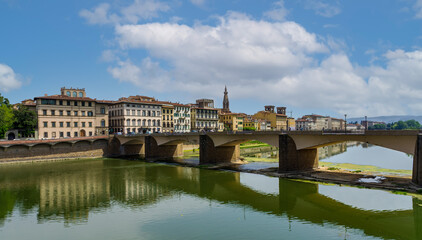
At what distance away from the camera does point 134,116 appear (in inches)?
3393

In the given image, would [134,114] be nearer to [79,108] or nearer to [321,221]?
[79,108]

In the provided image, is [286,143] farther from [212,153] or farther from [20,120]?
[20,120]

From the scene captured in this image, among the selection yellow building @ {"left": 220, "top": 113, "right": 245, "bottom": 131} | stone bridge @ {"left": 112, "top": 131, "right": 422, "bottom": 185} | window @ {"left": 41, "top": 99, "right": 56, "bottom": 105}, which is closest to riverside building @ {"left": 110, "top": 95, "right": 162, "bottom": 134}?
stone bridge @ {"left": 112, "top": 131, "right": 422, "bottom": 185}

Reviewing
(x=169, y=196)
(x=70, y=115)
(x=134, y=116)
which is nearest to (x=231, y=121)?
(x=134, y=116)

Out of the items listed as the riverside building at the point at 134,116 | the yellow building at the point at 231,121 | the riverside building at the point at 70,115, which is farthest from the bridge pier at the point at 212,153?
the yellow building at the point at 231,121

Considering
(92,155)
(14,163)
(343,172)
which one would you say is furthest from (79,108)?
(343,172)

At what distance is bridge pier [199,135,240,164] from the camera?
180 ft

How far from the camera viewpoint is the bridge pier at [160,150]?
6738 cm

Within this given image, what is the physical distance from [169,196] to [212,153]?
2415cm

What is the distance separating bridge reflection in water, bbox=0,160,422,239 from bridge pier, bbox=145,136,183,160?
17.7 meters

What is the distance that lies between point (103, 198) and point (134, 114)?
5695cm

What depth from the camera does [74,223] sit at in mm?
23375

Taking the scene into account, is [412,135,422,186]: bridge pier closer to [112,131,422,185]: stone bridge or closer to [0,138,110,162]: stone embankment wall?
[112,131,422,185]: stone bridge

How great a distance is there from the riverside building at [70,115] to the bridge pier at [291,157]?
5628cm
